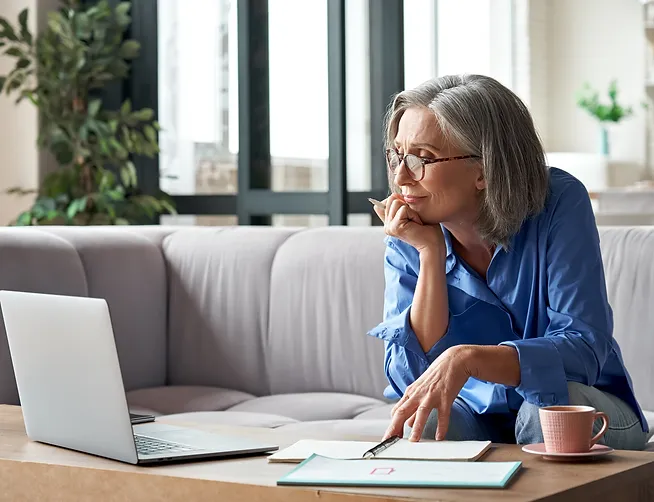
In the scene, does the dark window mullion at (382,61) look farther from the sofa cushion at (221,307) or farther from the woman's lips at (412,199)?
the woman's lips at (412,199)

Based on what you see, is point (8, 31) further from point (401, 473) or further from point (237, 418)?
point (401, 473)

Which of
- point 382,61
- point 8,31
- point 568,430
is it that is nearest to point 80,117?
point 8,31

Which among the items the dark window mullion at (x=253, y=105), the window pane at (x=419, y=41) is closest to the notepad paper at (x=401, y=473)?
the window pane at (x=419, y=41)

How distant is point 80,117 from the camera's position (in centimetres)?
450

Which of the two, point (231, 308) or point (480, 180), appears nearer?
point (480, 180)

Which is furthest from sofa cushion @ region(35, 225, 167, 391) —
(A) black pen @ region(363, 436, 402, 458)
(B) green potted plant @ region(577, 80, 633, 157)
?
(B) green potted plant @ region(577, 80, 633, 157)

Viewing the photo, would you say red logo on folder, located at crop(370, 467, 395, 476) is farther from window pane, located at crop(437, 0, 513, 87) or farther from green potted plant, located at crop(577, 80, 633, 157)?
green potted plant, located at crop(577, 80, 633, 157)

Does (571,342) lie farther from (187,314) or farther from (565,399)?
(187,314)

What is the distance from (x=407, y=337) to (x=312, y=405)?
3.39ft

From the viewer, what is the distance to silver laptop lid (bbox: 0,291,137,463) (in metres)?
1.42

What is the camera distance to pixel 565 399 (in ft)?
5.54

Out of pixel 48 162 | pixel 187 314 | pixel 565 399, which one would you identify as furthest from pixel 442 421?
pixel 48 162

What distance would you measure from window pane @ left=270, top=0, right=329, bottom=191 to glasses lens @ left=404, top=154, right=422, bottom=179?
2385 mm

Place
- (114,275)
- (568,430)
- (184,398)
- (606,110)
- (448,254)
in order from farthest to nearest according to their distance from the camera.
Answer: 1. (606,110)
2. (114,275)
3. (184,398)
4. (448,254)
5. (568,430)
